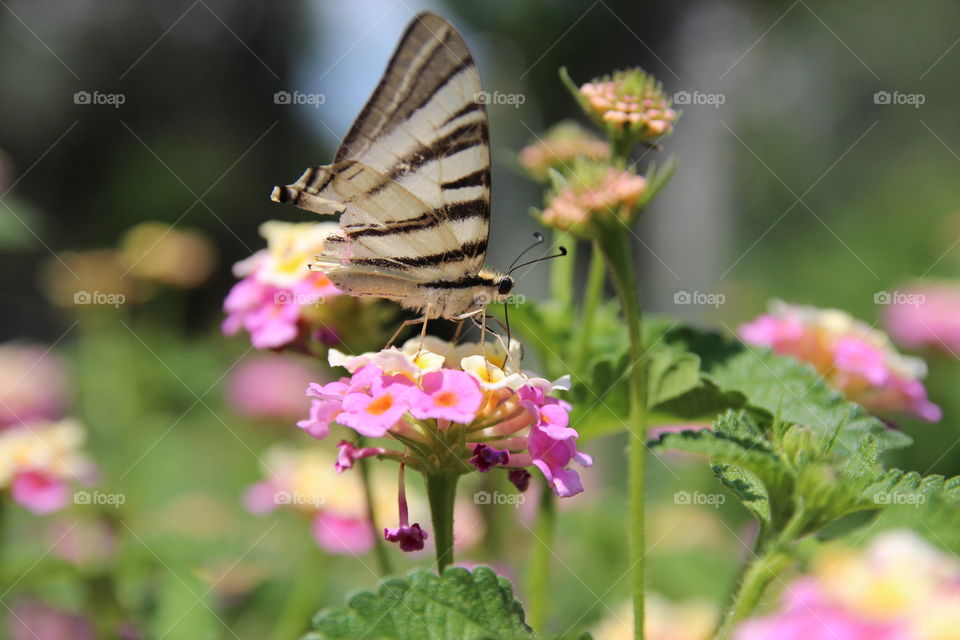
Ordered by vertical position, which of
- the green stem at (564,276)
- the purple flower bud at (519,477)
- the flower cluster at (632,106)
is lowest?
the purple flower bud at (519,477)

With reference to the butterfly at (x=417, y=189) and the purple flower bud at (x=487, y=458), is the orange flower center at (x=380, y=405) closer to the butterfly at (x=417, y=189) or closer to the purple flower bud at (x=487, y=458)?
the purple flower bud at (x=487, y=458)

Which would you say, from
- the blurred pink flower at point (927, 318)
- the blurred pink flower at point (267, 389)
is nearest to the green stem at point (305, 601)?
the blurred pink flower at point (267, 389)

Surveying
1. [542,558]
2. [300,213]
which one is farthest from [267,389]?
[300,213]

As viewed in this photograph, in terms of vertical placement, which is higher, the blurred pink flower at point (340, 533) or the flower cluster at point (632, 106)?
the flower cluster at point (632, 106)

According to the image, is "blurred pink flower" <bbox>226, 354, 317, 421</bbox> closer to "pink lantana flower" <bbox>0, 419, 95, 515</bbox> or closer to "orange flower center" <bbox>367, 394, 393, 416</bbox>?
"pink lantana flower" <bbox>0, 419, 95, 515</bbox>

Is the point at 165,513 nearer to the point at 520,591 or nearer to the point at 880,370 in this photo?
the point at 520,591

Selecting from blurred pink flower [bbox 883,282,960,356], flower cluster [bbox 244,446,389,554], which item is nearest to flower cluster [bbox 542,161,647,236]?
flower cluster [bbox 244,446,389,554]
